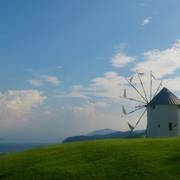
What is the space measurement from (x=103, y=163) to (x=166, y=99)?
33.0m

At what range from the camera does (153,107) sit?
64.2 metres

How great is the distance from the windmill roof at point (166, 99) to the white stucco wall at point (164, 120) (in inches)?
25.8

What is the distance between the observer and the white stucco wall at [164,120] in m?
62.6

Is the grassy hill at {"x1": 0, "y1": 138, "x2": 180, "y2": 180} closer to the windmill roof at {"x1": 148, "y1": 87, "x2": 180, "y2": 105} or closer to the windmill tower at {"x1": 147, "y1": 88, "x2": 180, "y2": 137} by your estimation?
the windmill tower at {"x1": 147, "y1": 88, "x2": 180, "y2": 137}

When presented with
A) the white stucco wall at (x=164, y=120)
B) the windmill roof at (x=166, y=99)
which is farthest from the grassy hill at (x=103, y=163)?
the windmill roof at (x=166, y=99)

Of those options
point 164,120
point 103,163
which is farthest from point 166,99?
point 103,163

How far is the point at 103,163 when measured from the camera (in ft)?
109

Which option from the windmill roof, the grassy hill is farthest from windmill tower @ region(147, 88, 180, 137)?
the grassy hill

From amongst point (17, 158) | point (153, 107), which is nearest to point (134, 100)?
A: point (153, 107)

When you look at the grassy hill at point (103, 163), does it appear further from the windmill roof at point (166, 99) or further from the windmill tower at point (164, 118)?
the windmill roof at point (166, 99)

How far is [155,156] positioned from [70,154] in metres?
A: 9.34

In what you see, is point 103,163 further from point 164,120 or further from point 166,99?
point 166,99

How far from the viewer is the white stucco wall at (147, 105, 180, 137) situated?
6259cm

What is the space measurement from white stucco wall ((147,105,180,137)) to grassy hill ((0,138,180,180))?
21759 millimetres
